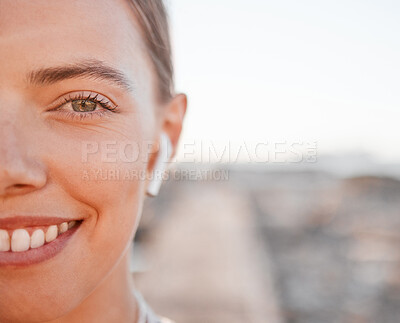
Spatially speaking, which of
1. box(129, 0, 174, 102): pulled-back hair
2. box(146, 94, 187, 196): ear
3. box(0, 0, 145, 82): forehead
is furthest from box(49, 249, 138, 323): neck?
box(0, 0, 145, 82): forehead

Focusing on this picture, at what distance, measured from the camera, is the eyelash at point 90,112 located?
1756mm

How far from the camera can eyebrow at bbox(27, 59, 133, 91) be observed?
1644 mm

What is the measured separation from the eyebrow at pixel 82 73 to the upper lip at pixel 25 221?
1.42 feet

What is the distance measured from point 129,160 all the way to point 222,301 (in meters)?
5.64

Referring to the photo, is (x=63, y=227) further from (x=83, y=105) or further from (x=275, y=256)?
(x=275, y=256)

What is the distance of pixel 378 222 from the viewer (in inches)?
605

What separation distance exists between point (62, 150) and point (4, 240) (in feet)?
1.14

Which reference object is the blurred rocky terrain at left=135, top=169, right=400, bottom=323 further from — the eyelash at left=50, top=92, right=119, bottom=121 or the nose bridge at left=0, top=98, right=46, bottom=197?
the nose bridge at left=0, top=98, right=46, bottom=197

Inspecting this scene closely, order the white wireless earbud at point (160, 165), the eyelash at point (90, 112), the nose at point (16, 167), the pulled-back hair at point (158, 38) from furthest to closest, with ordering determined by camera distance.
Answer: the white wireless earbud at point (160, 165)
the pulled-back hair at point (158, 38)
the eyelash at point (90, 112)
the nose at point (16, 167)

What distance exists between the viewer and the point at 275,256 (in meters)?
12.0

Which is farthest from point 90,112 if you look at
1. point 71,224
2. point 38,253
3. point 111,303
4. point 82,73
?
point 111,303

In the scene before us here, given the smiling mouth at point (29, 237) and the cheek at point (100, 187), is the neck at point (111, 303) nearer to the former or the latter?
the cheek at point (100, 187)

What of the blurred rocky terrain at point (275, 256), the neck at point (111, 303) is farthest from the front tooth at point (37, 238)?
the blurred rocky terrain at point (275, 256)

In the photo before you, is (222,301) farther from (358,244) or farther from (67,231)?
(358,244)
